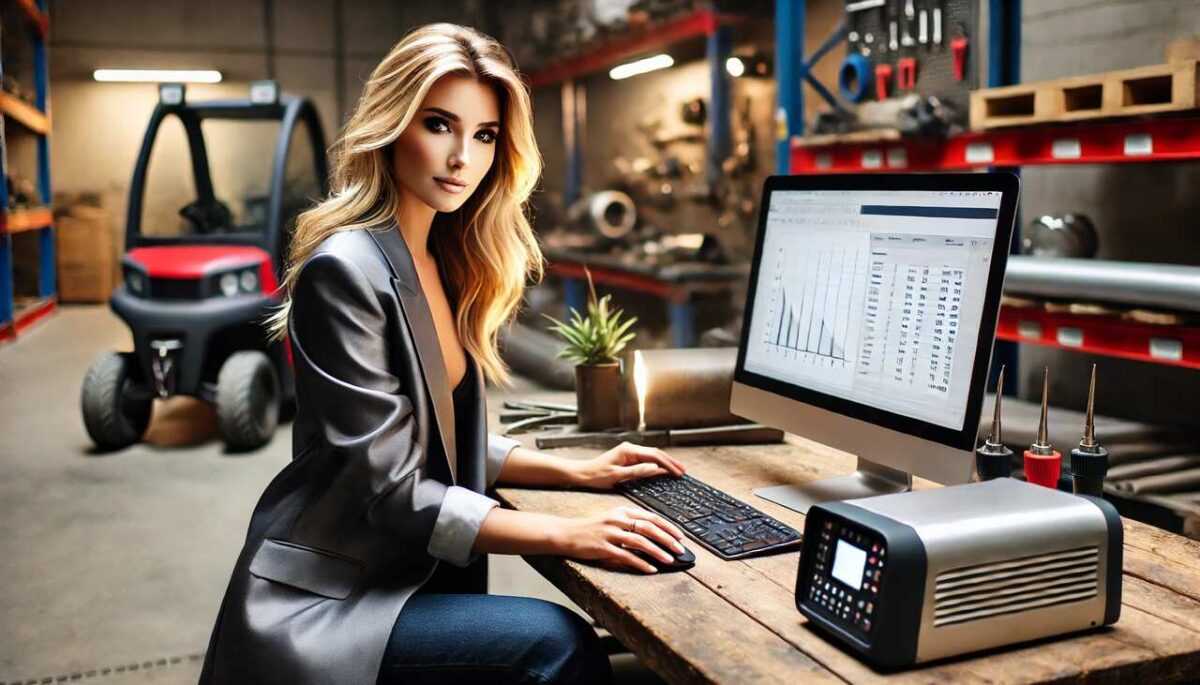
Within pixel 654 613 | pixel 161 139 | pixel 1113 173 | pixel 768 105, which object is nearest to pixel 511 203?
pixel 654 613

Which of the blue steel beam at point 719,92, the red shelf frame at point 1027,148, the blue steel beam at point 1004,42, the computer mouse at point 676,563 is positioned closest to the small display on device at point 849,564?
the computer mouse at point 676,563

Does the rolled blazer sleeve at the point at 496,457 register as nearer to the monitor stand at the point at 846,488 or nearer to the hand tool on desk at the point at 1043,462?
the monitor stand at the point at 846,488

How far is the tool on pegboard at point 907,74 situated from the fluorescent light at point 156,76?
1041cm

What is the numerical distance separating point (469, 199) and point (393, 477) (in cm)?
66

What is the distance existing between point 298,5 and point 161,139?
94.9 inches

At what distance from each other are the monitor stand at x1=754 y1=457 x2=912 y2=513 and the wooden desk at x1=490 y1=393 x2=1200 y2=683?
9 centimetres

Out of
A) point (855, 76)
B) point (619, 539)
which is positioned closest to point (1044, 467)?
point (619, 539)

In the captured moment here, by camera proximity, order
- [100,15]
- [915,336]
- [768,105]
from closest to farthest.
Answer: [915,336] → [768,105] → [100,15]

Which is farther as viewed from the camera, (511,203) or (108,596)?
(108,596)

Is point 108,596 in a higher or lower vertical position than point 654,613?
lower

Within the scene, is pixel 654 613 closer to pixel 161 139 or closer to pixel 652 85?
pixel 652 85

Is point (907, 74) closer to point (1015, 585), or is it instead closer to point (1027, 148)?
point (1027, 148)

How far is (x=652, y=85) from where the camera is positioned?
394 inches

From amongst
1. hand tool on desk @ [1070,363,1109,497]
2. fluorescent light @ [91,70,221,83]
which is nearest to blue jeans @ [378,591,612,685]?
hand tool on desk @ [1070,363,1109,497]
